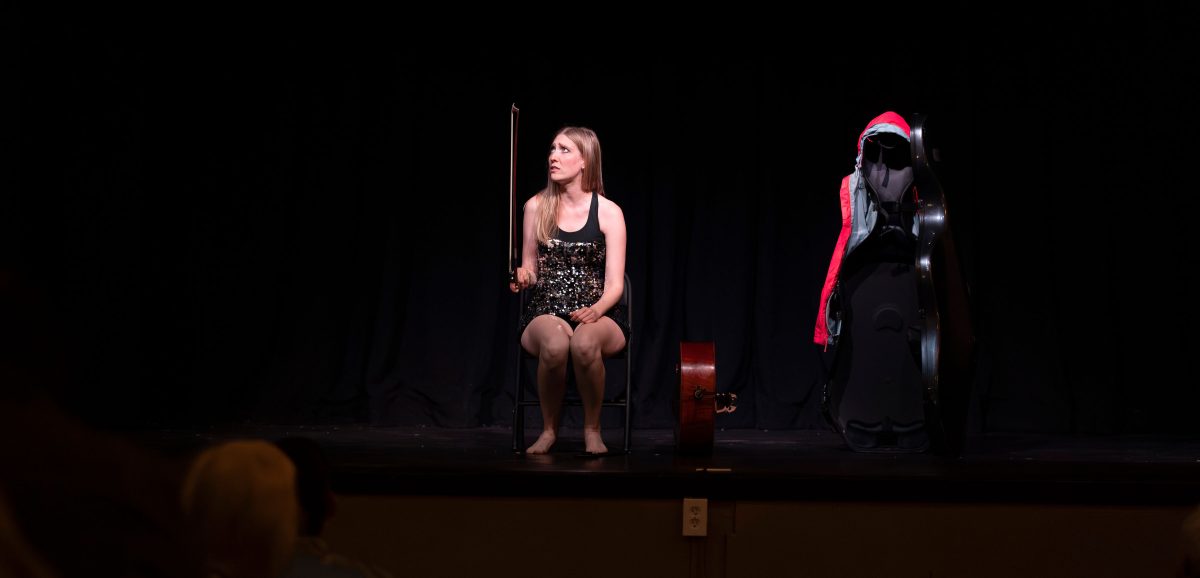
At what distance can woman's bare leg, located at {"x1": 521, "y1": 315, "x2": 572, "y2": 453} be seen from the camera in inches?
148

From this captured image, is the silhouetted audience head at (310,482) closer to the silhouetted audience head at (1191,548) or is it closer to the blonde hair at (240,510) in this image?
the blonde hair at (240,510)

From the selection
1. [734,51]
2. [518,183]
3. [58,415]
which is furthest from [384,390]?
[58,415]

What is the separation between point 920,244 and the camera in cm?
384

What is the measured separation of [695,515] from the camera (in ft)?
10.1

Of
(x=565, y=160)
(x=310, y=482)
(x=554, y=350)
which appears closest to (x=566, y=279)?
(x=554, y=350)

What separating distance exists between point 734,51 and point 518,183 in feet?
4.12

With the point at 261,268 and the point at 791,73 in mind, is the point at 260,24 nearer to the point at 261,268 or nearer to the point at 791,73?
the point at 261,268

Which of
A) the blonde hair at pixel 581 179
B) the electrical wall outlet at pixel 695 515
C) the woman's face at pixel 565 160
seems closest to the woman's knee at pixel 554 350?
the blonde hair at pixel 581 179

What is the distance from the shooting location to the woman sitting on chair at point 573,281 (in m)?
3.78

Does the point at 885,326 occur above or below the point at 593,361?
above

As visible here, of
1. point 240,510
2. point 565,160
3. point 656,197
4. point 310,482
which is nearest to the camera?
point 240,510

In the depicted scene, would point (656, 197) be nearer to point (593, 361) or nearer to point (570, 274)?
point (570, 274)

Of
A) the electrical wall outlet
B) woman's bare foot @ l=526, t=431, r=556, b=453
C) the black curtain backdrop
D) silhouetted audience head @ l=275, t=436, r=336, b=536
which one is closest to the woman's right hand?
woman's bare foot @ l=526, t=431, r=556, b=453

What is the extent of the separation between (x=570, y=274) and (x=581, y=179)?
0.35m
